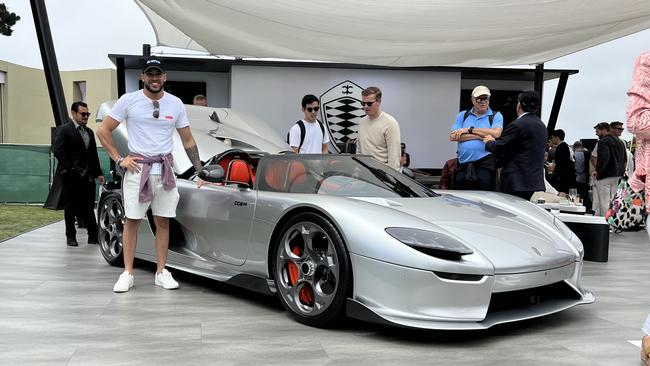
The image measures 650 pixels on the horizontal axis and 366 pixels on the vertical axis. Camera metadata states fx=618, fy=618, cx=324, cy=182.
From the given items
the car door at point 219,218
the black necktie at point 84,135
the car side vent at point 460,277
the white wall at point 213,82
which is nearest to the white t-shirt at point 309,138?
the car door at point 219,218

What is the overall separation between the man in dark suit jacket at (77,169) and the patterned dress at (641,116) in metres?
5.96

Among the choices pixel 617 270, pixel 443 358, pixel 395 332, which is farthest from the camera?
pixel 617 270

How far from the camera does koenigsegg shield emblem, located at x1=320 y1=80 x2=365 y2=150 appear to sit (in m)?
13.5

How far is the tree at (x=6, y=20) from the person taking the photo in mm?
18641

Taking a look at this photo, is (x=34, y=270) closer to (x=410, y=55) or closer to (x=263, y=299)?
(x=263, y=299)

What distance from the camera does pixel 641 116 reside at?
298 centimetres

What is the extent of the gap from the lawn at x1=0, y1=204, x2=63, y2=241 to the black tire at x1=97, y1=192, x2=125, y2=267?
98.7 inches

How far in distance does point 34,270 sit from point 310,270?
3.09 meters

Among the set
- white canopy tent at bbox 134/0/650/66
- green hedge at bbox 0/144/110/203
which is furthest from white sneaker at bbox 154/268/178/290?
green hedge at bbox 0/144/110/203

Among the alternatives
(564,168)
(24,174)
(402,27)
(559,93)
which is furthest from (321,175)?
(559,93)

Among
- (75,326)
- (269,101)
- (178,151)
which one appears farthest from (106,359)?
(269,101)

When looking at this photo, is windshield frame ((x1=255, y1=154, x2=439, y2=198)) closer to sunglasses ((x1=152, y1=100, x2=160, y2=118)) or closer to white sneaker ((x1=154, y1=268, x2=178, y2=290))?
sunglasses ((x1=152, y1=100, x2=160, y2=118))

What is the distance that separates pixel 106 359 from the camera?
3.01 m

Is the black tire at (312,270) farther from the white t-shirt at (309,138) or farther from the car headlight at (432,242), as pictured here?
the white t-shirt at (309,138)
